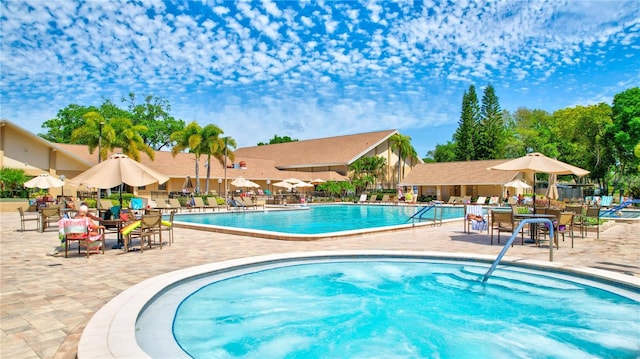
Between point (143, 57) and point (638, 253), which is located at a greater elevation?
point (143, 57)

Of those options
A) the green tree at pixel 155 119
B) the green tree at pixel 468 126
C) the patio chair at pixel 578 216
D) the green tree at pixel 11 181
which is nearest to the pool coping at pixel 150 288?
the patio chair at pixel 578 216

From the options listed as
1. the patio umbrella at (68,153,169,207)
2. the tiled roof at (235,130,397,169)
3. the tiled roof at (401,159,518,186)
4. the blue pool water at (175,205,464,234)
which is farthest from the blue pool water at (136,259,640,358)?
the tiled roof at (235,130,397,169)

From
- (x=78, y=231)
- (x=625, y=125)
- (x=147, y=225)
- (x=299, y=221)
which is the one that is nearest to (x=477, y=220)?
(x=299, y=221)

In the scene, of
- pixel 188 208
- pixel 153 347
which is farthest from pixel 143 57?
pixel 153 347

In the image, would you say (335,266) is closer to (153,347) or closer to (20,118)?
(153,347)

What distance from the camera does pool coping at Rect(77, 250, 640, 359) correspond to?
133 inches

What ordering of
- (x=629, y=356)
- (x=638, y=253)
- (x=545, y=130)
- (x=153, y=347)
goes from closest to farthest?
(x=153, y=347) → (x=629, y=356) → (x=638, y=253) → (x=545, y=130)

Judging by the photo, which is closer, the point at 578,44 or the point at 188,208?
the point at 578,44

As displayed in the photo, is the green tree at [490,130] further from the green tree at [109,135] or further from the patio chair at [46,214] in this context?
the patio chair at [46,214]

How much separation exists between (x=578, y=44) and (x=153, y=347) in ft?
71.3

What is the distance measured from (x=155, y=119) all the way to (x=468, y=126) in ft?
141

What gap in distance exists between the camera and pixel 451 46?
23375mm

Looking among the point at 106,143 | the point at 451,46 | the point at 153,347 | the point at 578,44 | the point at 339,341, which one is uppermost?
the point at 451,46

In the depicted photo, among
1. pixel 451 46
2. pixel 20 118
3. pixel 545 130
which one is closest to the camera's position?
pixel 451 46
